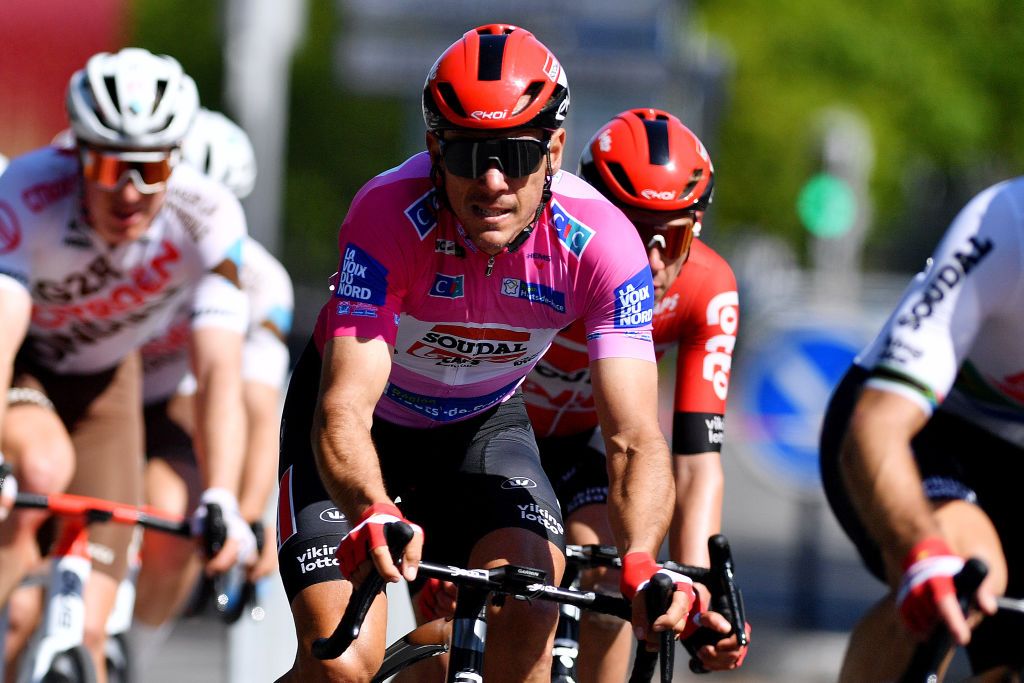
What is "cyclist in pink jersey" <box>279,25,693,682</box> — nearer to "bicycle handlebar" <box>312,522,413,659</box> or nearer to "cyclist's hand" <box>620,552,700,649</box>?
"cyclist's hand" <box>620,552,700,649</box>

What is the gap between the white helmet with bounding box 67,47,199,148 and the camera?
6496 millimetres

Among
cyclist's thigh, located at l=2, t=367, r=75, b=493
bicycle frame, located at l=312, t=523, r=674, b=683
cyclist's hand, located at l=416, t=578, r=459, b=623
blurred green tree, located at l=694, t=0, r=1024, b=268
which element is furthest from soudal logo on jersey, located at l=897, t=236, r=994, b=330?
blurred green tree, located at l=694, t=0, r=1024, b=268

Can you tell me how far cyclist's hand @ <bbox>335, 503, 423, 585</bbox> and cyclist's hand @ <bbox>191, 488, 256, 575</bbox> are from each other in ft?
7.01

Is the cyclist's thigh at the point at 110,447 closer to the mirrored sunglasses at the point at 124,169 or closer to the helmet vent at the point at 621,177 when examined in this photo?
the mirrored sunglasses at the point at 124,169

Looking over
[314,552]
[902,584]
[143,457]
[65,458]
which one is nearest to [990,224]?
[902,584]

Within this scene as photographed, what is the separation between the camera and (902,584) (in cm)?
461

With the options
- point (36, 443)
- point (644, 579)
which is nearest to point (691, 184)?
point (644, 579)

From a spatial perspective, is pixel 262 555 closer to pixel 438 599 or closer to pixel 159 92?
pixel 159 92

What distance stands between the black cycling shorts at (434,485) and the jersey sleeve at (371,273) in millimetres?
501

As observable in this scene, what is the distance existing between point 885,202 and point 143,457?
32.8m

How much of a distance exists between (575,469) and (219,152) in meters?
3.42

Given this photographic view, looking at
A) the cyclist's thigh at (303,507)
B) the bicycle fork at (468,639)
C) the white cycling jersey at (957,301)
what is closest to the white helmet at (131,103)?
the cyclist's thigh at (303,507)

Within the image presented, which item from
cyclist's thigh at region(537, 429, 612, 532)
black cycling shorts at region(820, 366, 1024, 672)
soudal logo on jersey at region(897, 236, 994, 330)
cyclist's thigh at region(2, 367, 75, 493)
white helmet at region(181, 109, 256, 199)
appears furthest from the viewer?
white helmet at region(181, 109, 256, 199)

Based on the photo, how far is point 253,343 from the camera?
8.28 m
